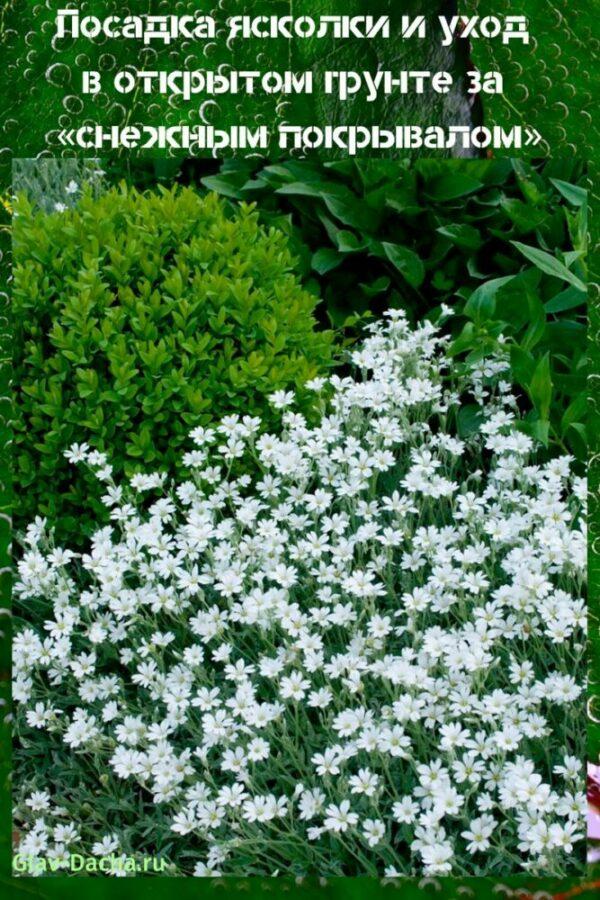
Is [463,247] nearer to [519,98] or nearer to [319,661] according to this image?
[519,98]

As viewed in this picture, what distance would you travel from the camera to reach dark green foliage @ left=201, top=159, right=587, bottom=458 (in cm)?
329

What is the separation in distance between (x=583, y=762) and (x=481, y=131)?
1.85 meters

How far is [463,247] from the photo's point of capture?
366cm

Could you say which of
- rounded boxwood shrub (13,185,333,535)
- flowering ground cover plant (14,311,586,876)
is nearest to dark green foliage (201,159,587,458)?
flowering ground cover plant (14,311,586,876)

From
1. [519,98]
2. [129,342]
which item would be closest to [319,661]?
[129,342]

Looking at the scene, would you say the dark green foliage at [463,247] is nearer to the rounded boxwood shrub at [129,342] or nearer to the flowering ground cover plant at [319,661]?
the flowering ground cover plant at [319,661]

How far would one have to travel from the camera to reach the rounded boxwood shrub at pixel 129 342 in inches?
123

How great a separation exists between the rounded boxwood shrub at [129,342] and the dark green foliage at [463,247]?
19.3 inches

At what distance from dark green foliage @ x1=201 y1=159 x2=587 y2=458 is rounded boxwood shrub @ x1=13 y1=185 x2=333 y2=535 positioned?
490 mm

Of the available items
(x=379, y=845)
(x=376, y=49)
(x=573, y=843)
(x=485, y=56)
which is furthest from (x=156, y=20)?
(x=573, y=843)

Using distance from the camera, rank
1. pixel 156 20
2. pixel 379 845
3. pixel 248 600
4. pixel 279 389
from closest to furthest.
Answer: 1. pixel 379 845
2. pixel 248 600
3. pixel 156 20
4. pixel 279 389

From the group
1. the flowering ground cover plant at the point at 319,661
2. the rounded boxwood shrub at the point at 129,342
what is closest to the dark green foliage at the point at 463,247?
the flowering ground cover plant at the point at 319,661

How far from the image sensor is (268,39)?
2.91m

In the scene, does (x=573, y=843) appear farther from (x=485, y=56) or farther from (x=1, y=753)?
(x=485, y=56)
